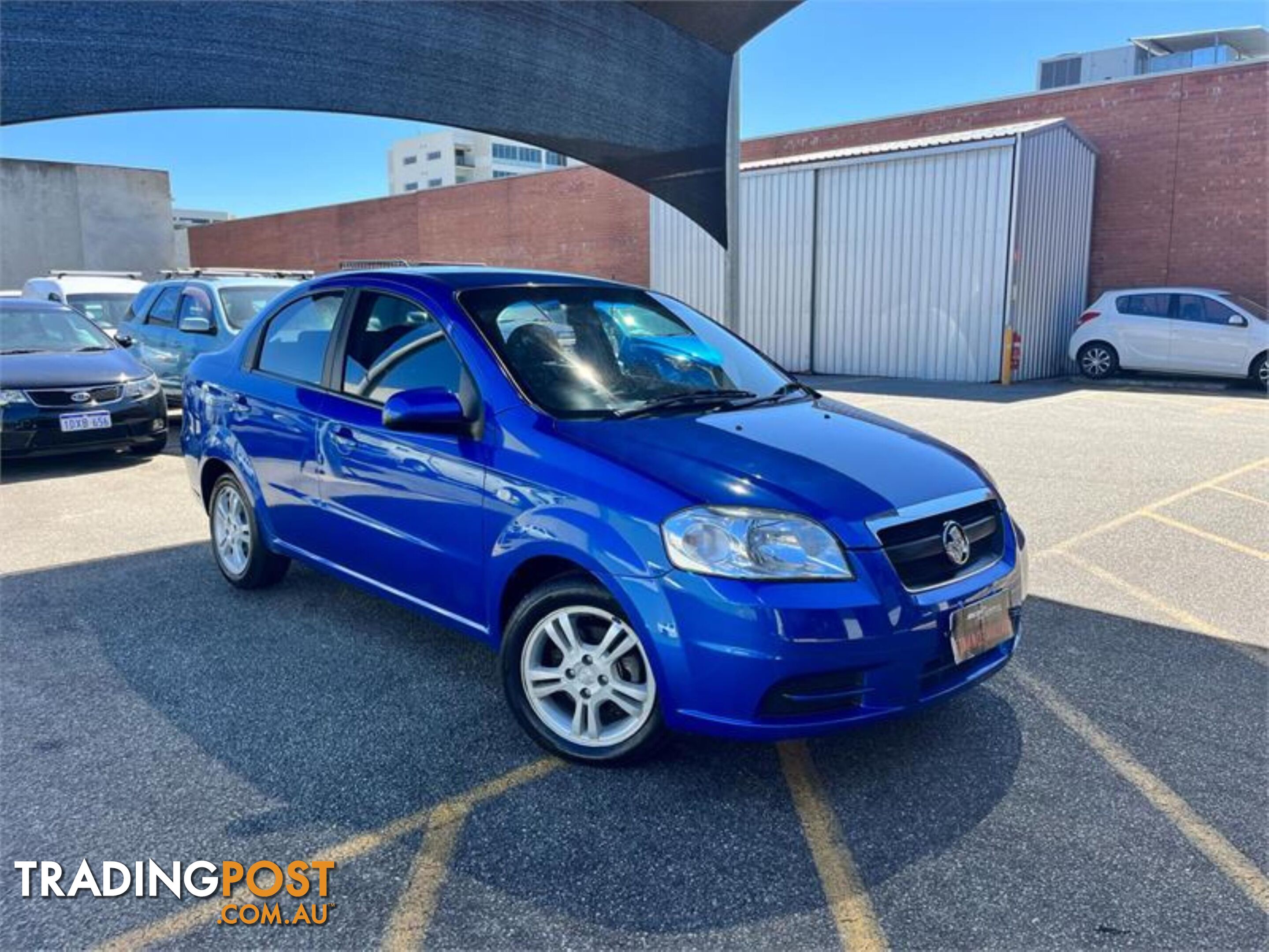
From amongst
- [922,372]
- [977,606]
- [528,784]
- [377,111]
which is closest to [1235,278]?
[922,372]

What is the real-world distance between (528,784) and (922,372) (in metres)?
14.7

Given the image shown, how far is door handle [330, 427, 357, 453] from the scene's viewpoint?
12.5 ft

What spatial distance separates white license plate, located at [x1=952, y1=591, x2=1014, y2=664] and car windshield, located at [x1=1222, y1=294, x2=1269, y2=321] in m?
13.8

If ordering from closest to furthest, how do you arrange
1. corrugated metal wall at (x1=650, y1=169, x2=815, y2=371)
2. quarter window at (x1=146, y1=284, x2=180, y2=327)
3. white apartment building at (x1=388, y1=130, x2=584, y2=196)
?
quarter window at (x1=146, y1=284, x2=180, y2=327)
corrugated metal wall at (x1=650, y1=169, x2=815, y2=371)
white apartment building at (x1=388, y1=130, x2=584, y2=196)

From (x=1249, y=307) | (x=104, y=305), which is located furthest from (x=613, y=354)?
(x=1249, y=307)

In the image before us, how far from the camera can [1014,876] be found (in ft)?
8.16

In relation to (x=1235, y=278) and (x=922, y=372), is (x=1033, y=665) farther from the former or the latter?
(x=1235, y=278)

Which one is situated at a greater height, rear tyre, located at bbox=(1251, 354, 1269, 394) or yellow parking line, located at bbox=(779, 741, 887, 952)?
rear tyre, located at bbox=(1251, 354, 1269, 394)

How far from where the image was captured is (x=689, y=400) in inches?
140

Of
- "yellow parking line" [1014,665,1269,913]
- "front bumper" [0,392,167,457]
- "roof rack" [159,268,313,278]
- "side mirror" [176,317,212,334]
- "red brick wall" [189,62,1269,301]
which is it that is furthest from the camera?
"red brick wall" [189,62,1269,301]

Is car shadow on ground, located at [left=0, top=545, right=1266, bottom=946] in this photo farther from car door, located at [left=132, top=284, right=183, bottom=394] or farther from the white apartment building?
the white apartment building

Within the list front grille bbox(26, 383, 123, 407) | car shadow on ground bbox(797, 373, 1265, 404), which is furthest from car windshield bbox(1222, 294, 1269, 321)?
front grille bbox(26, 383, 123, 407)

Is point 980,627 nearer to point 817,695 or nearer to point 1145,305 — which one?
point 817,695

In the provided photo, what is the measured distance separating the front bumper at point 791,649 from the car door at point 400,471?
0.89 meters
